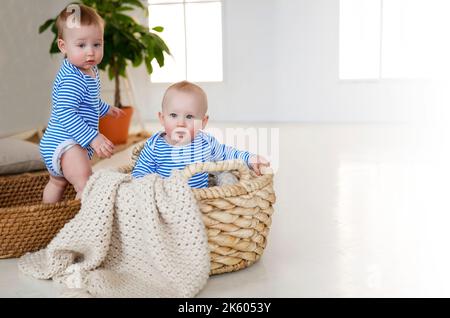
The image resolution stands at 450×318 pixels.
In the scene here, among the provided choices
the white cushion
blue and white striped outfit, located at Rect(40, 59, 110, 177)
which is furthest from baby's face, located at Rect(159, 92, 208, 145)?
the white cushion

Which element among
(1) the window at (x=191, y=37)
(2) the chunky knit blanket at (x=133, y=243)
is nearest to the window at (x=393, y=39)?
(1) the window at (x=191, y=37)

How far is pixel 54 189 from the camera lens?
205 centimetres

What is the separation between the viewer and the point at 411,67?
4859 millimetres

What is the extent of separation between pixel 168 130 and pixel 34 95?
283 centimetres

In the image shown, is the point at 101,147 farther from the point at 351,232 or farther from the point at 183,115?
the point at 351,232

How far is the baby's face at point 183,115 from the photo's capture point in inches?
68.7

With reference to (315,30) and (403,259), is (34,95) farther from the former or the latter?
(403,259)

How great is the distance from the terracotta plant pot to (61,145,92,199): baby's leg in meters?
2.03

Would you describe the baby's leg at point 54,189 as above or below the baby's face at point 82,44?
below

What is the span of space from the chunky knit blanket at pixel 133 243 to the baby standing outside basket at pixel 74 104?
1.05 feet

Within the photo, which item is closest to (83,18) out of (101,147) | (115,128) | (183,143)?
(101,147)

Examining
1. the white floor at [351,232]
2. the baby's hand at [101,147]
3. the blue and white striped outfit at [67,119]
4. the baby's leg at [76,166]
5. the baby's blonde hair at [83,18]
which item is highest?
the baby's blonde hair at [83,18]

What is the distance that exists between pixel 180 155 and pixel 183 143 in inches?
1.4

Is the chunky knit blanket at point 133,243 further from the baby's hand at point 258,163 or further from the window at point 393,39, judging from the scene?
the window at point 393,39
